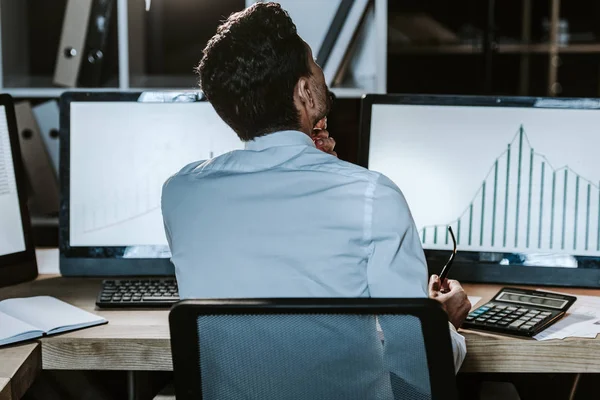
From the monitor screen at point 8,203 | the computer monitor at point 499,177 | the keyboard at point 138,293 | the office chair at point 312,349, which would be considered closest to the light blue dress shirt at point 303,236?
the office chair at point 312,349

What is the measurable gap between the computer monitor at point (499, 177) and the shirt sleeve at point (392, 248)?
2.17 feet

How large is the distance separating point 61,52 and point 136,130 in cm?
87

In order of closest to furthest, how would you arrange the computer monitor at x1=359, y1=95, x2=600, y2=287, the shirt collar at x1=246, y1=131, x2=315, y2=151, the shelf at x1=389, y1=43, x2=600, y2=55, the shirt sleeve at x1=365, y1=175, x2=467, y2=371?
the shirt sleeve at x1=365, y1=175, x2=467, y2=371 → the shirt collar at x1=246, y1=131, x2=315, y2=151 → the computer monitor at x1=359, y1=95, x2=600, y2=287 → the shelf at x1=389, y1=43, x2=600, y2=55

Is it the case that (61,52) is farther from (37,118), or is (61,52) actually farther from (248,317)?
(248,317)

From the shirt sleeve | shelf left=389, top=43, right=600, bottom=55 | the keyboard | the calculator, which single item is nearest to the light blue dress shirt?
the shirt sleeve

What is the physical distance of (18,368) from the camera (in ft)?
4.25

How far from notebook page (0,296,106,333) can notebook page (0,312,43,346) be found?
0.07 ft

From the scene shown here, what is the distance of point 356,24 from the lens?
2.52m

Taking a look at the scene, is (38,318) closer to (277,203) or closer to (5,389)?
(5,389)

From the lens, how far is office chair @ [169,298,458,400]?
90cm

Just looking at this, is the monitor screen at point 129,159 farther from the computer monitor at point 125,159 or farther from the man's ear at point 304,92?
the man's ear at point 304,92

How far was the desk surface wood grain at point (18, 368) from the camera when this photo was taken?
124 cm

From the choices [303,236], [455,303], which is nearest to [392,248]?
[303,236]

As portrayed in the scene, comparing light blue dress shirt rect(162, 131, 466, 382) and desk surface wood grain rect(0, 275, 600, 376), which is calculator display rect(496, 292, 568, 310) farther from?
light blue dress shirt rect(162, 131, 466, 382)
